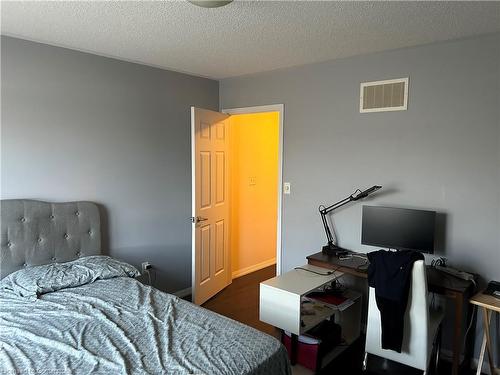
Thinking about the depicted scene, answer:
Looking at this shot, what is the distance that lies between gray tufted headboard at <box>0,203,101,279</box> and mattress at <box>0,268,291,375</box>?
0.34 metres

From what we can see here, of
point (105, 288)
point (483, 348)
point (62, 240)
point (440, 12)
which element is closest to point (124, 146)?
point (62, 240)

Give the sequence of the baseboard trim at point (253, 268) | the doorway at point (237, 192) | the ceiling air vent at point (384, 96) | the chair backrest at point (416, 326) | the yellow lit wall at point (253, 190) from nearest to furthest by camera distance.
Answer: the chair backrest at point (416, 326) → the ceiling air vent at point (384, 96) → the doorway at point (237, 192) → the yellow lit wall at point (253, 190) → the baseboard trim at point (253, 268)

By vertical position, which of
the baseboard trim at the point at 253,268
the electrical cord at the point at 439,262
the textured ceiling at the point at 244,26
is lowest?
the baseboard trim at the point at 253,268

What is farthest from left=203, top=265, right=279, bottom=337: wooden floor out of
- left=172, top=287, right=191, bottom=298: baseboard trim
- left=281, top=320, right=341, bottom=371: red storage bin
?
left=281, top=320, right=341, bottom=371: red storage bin

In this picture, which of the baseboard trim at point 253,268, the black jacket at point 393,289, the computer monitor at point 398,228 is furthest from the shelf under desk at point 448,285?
the baseboard trim at point 253,268

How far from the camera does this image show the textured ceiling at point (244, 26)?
6.78ft

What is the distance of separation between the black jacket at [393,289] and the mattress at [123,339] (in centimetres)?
82

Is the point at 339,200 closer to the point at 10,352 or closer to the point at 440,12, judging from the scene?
the point at 440,12

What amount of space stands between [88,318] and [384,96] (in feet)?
8.69

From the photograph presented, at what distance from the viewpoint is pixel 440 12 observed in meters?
2.13

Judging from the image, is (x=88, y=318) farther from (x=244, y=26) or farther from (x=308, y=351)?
(x=244, y=26)

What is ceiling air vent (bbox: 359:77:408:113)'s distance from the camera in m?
2.90

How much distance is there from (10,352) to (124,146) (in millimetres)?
1959

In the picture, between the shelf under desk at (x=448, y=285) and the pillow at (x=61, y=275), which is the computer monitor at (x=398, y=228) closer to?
the shelf under desk at (x=448, y=285)
